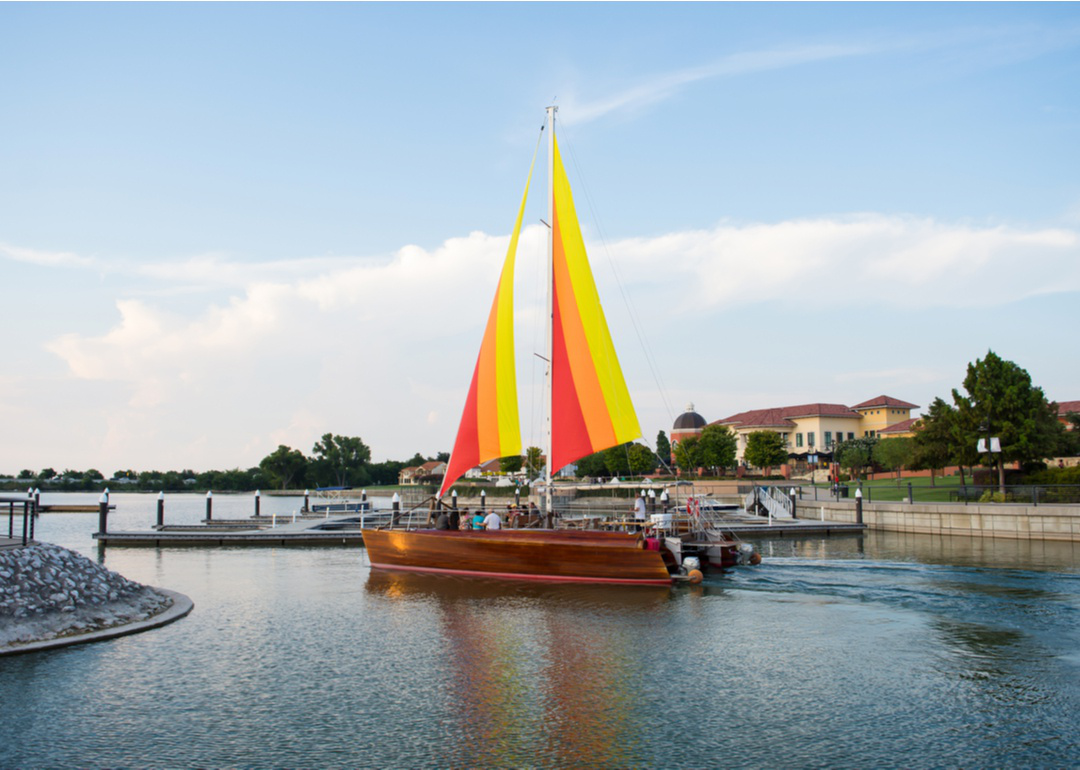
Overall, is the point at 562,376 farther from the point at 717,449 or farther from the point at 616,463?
the point at 616,463

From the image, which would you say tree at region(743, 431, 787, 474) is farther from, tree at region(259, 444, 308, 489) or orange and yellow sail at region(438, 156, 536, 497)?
tree at region(259, 444, 308, 489)

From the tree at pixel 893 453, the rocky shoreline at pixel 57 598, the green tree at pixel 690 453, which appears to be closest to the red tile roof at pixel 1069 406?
the tree at pixel 893 453

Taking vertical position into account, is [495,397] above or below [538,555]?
above

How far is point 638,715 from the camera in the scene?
9.67 metres

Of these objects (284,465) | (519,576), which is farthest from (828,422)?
(284,465)

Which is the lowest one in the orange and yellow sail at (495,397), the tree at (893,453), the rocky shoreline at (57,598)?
the rocky shoreline at (57,598)

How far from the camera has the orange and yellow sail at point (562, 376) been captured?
22.5 meters

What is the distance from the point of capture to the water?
8.50m

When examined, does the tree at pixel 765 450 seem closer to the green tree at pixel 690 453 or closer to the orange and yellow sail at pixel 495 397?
the green tree at pixel 690 453

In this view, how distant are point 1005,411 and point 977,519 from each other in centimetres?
827

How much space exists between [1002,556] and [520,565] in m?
16.2

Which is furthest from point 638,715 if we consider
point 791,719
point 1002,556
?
point 1002,556

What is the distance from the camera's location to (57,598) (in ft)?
45.1

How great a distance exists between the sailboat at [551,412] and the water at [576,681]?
1.46 m
